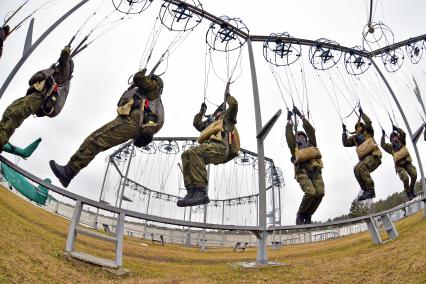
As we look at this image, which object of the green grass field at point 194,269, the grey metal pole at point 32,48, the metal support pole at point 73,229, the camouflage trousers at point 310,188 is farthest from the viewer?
the camouflage trousers at point 310,188

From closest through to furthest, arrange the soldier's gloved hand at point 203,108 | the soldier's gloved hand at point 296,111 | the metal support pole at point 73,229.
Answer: the metal support pole at point 73,229
the soldier's gloved hand at point 203,108
the soldier's gloved hand at point 296,111

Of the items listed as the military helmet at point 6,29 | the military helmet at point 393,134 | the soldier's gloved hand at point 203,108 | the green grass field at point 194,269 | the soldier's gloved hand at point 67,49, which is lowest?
the green grass field at point 194,269

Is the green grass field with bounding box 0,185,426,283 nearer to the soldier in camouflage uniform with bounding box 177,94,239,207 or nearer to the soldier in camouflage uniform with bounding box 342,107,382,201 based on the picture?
the soldier in camouflage uniform with bounding box 177,94,239,207

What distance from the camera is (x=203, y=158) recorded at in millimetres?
5820

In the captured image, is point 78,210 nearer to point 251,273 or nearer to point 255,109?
point 251,273

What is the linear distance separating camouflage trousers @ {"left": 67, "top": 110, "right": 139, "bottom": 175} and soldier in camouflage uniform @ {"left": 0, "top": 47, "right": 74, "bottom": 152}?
989 mm

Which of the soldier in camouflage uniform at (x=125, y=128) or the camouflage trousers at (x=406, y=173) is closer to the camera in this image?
the soldier in camouflage uniform at (x=125, y=128)

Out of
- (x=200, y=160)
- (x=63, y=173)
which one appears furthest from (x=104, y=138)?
(x=200, y=160)

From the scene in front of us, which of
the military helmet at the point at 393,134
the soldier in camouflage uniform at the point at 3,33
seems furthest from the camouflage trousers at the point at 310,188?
the soldier in camouflage uniform at the point at 3,33

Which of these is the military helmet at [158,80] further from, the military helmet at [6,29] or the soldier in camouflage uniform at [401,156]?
the soldier in camouflage uniform at [401,156]

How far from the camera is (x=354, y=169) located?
839cm

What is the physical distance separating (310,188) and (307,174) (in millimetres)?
331

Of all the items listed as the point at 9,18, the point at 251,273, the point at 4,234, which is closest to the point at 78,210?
the point at 4,234

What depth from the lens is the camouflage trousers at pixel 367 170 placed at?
815 cm
